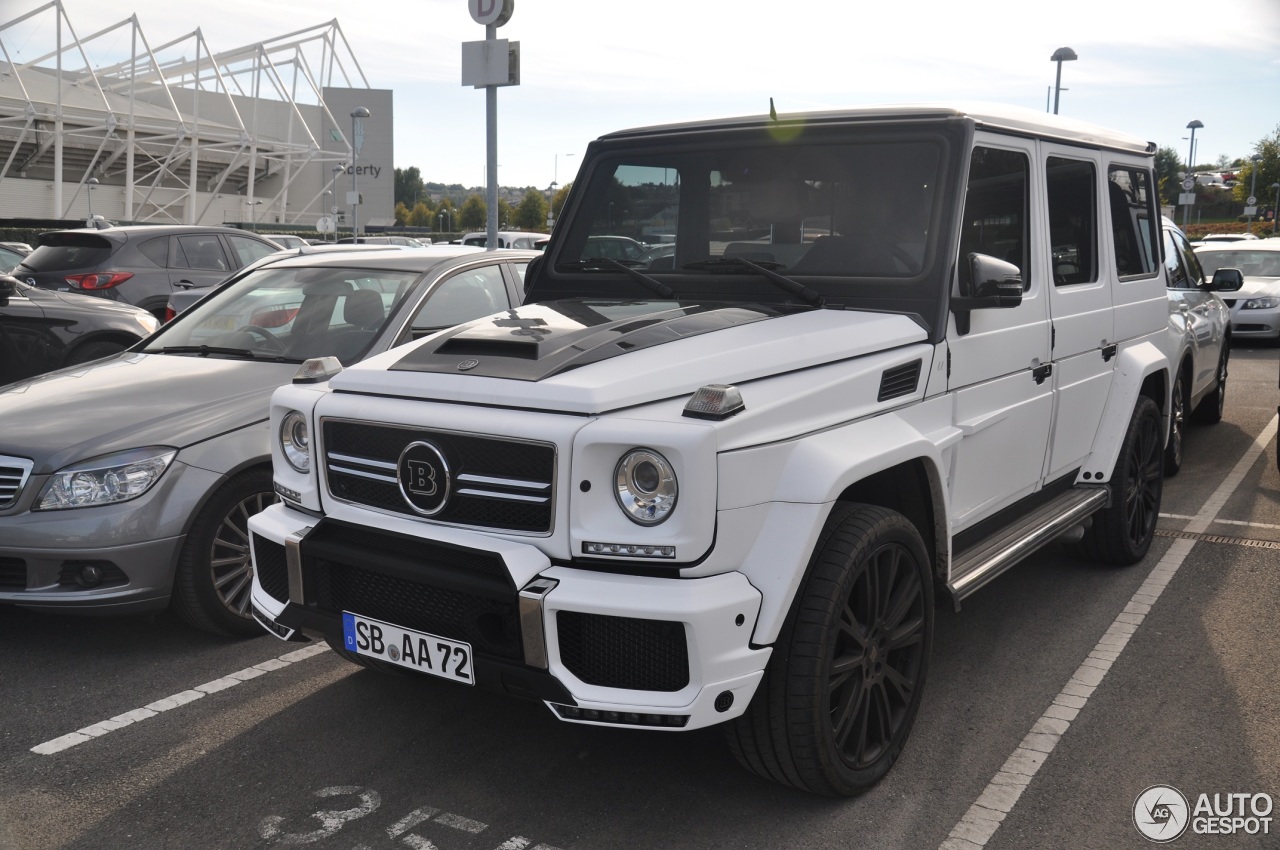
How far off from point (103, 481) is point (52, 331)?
4.58 m

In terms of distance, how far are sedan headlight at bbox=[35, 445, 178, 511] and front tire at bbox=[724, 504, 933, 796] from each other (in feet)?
8.96

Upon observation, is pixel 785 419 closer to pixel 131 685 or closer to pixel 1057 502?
pixel 1057 502

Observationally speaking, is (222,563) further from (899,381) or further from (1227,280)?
(1227,280)

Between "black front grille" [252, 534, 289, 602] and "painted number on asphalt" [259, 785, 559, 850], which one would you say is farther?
"black front grille" [252, 534, 289, 602]

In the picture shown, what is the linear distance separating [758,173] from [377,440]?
1.85 meters

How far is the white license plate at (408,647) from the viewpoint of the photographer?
3.09 m

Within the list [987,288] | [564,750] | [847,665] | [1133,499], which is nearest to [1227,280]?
[1133,499]

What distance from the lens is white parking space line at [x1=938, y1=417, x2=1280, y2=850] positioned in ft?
10.7

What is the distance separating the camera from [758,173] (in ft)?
14.1

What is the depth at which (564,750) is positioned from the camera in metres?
3.79

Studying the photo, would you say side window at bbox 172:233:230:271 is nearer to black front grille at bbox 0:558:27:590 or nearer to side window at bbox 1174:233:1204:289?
black front grille at bbox 0:558:27:590

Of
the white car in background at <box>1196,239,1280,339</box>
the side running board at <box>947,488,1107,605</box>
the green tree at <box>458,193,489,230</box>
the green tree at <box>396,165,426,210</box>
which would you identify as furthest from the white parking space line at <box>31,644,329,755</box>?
the green tree at <box>396,165,426,210</box>

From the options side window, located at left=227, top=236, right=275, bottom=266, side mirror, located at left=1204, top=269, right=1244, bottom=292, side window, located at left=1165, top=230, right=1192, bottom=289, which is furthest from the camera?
side window, located at left=227, top=236, right=275, bottom=266

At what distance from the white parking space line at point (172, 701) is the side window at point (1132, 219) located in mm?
4184
